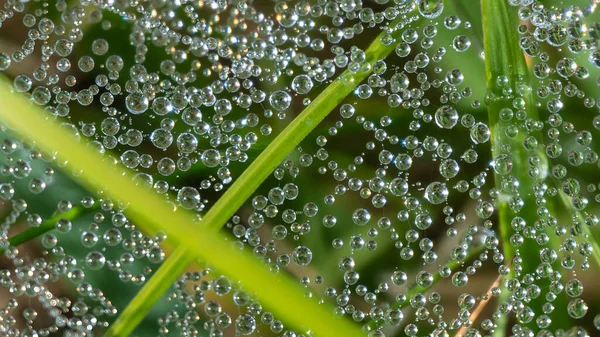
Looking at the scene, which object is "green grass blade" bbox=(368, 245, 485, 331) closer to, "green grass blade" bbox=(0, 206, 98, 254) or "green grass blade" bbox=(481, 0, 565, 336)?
"green grass blade" bbox=(481, 0, 565, 336)

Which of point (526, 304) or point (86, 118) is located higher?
point (526, 304)

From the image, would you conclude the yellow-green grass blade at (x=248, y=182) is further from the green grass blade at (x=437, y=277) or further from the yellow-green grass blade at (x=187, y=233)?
the green grass blade at (x=437, y=277)

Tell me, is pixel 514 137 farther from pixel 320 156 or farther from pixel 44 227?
pixel 44 227

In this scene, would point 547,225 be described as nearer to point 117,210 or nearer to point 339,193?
point 339,193

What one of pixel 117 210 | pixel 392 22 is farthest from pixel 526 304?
pixel 117 210

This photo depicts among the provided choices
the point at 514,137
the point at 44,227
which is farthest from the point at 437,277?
the point at 44,227

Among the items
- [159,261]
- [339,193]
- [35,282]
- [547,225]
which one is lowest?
[35,282]

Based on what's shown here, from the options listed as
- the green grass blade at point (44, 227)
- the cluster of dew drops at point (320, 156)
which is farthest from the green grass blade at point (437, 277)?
the green grass blade at point (44, 227)
